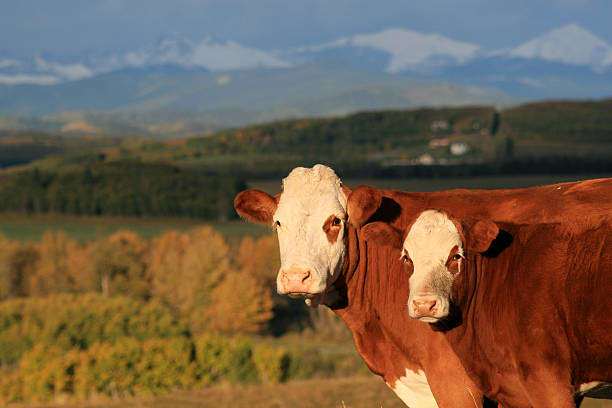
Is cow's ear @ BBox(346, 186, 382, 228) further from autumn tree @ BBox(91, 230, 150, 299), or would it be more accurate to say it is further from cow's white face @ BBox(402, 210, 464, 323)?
autumn tree @ BBox(91, 230, 150, 299)

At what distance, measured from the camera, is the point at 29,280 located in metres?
126

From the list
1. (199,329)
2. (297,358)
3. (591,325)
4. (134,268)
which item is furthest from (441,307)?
(134,268)

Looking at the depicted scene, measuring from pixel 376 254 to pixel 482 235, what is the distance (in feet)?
6.81

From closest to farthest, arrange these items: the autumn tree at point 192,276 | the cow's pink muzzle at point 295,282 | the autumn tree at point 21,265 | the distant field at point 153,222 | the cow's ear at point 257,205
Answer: the cow's pink muzzle at point 295,282, the cow's ear at point 257,205, the autumn tree at point 192,276, the autumn tree at point 21,265, the distant field at point 153,222

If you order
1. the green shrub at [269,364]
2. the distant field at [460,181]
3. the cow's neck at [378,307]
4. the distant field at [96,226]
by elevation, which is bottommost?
the green shrub at [269,364]

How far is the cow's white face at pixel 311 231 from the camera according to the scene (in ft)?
28.6

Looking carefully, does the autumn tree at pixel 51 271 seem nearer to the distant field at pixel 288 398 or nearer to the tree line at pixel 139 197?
the tree line at pixel 139 197

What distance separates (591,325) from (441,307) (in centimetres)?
127

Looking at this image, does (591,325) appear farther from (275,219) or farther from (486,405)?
(275,219)

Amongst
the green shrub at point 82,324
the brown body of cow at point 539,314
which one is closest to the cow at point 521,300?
the brown body of cow at point 539,314

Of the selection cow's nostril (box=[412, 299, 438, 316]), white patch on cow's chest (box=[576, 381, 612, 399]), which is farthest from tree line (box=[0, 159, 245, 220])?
cow's nostril (box=[412, 299, 438, 316])

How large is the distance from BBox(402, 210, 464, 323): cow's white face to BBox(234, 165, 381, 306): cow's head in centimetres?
108

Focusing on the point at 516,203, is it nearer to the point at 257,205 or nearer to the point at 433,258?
the point at 433,258

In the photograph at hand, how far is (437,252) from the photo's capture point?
7996 millimetres
